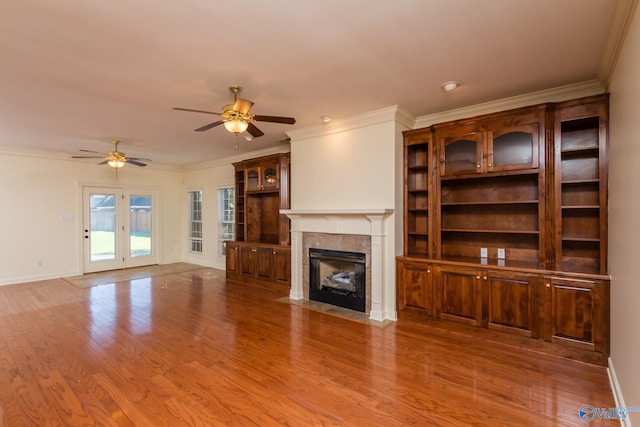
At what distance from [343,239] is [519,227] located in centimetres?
218

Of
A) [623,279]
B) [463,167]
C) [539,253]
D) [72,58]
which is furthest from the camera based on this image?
[463,167]

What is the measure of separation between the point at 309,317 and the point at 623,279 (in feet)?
10.2

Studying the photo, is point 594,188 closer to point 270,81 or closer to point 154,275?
point 270,81

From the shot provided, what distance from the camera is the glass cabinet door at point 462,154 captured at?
A: 3.60m

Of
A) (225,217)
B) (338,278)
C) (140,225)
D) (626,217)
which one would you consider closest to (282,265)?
(338,278)

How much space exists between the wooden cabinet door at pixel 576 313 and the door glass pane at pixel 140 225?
8.36 metres

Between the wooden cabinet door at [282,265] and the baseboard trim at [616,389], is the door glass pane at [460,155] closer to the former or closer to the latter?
the baseboard trim at [616,389]

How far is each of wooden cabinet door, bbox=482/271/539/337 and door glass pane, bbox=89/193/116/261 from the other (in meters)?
7.86

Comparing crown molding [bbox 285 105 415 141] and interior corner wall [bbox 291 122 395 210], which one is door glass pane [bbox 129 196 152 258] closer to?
interior corner wall [bbox 291 122 395 210]

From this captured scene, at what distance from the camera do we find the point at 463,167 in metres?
3.75

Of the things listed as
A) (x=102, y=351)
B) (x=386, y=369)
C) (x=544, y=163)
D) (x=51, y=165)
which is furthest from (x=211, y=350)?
(x=51, y=165)

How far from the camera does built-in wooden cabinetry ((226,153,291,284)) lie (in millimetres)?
5508

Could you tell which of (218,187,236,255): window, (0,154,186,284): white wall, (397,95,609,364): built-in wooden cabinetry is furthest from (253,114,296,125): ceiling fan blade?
(0,154,186,284): white wall

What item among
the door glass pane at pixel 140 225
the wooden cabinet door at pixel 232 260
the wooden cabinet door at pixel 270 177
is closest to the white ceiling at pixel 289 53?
the wooden cabinet door at pixel 270 177
